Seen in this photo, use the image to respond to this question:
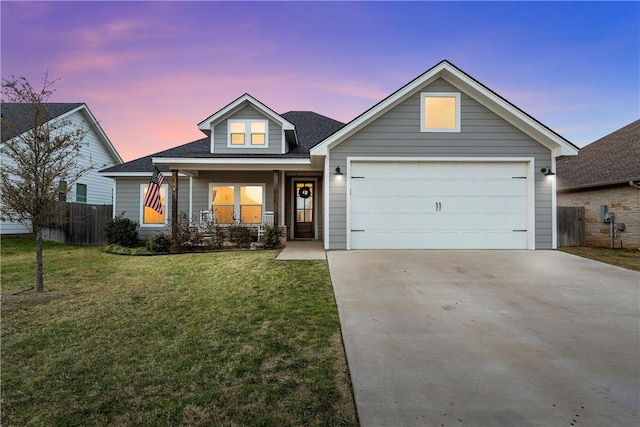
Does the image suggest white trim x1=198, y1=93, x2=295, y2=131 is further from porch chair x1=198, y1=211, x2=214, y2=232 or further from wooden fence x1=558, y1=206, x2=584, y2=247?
wooden fence x1=558, y1=206, x2=584, y2=247

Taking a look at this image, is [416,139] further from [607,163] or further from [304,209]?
[607,163]

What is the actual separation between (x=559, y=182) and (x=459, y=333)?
14.4 m

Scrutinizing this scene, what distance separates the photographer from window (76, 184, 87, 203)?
16.2m

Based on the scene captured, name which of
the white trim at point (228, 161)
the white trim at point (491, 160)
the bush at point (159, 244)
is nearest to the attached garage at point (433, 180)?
the white trim at point (491, 160)

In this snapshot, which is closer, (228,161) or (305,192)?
(228,161)

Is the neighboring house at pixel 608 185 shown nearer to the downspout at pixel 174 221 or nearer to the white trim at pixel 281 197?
the white trim at pixel 281 197

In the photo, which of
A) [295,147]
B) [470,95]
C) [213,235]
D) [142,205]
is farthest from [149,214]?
[470,95]

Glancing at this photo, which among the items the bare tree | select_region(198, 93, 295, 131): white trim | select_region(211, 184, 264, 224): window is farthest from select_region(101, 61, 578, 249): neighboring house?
the bare tree

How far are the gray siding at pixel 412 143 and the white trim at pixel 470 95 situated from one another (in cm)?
15

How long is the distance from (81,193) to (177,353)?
57.8 feet

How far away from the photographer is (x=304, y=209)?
12.8 metres

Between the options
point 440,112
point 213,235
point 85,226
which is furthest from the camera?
point 85,226

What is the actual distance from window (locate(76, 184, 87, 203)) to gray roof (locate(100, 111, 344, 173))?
4874mm

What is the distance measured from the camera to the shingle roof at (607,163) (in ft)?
37.6
